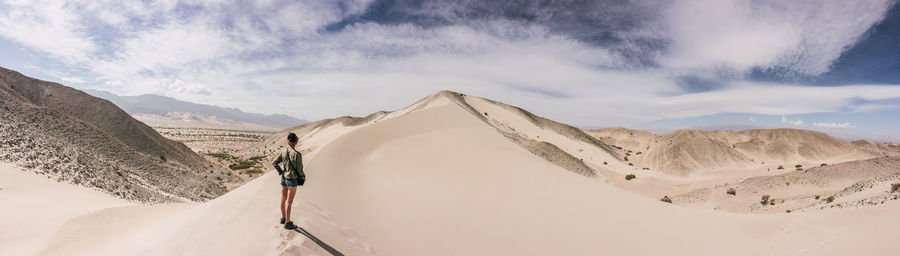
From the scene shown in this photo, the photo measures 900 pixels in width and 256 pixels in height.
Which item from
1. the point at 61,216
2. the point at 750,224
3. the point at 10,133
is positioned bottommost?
the point at 61,216

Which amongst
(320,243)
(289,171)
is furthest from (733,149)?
(289,171)

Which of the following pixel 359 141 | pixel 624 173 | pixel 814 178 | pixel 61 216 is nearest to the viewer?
pixel 61 216

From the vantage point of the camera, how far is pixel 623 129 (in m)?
96.0

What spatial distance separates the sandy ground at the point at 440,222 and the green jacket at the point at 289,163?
3.46ft

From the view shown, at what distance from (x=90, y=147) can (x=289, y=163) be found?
20353 millimetres

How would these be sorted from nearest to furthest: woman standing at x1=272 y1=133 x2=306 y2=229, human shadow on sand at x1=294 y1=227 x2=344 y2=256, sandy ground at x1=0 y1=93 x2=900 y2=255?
human shadow on sand at x1=294 y1=227 x2=344 y2=256 → woman standing at x1=272 y1=133 x2=306 y2=229 → sandy ground at x1=0 y1=93 x2=900 y2=255

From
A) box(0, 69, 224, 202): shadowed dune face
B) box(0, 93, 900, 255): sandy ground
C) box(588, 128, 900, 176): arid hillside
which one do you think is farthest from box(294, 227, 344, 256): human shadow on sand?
box(588, 128, 900, 176): arid hillside

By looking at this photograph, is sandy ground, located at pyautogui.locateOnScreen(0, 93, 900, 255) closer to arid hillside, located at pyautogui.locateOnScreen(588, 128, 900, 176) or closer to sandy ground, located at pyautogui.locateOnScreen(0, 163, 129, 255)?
sandy ground, located at pyautogui.locateOnScreen(0, 163, 129, 255)

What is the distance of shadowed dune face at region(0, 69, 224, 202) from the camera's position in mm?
13696

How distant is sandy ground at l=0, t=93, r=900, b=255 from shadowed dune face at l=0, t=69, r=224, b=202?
293 centimetres

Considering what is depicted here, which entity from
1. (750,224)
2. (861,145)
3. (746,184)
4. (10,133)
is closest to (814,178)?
(746,184)

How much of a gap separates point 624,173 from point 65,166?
4908 cm

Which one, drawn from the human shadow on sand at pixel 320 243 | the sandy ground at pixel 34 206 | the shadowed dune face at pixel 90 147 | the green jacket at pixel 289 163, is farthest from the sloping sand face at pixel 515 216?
the shadowed dune face at pixel 90 147

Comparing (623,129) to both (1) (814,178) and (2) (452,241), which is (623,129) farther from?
(2) (452,241)
